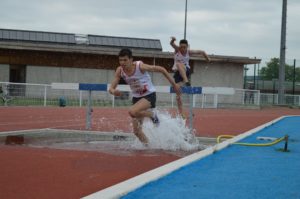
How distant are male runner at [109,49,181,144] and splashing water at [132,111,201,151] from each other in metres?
0.28

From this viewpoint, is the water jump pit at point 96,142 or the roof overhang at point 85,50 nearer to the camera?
the water jump pit at point 96,142

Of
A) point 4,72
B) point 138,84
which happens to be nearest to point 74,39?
point 4,72

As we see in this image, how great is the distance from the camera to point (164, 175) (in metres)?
5.07

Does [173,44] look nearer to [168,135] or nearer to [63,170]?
[168,135]

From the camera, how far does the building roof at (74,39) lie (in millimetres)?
38156

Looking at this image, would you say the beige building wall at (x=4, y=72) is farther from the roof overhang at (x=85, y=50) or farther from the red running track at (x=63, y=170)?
the red running track at (x=63, y=170)

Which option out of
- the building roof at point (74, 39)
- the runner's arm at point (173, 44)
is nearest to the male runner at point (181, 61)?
the runner's arm at point (173, 44)

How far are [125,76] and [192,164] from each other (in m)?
2.70

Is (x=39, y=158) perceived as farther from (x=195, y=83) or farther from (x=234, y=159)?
(x=195, y=83)

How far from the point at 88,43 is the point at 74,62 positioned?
15.8 feet

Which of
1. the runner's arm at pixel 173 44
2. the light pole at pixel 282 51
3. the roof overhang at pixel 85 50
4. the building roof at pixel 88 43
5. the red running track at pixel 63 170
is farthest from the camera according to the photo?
the building roof at pixel 88 43

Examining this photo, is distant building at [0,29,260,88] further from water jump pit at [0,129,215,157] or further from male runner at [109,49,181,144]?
male runner at [109,49,181,144]

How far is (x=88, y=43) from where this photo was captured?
38500 mm

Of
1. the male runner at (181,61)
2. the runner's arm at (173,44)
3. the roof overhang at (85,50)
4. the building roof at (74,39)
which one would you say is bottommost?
the male runner at (181,61)
